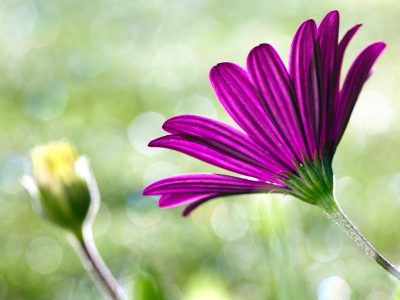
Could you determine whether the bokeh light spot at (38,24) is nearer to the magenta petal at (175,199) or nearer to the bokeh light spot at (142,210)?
the bokeh light spot at (142,210)

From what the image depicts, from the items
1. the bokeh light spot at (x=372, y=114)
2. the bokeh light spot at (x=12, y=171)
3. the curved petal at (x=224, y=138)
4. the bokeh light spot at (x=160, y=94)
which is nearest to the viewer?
the curved petal at (x=224, y=138)

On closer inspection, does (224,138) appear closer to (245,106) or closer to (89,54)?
(245,106)

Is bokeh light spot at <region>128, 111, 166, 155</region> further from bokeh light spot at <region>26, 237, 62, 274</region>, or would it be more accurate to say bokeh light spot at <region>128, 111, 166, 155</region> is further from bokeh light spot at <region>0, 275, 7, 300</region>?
bokeh light spot at <region>0, 275, 7, 300</region>

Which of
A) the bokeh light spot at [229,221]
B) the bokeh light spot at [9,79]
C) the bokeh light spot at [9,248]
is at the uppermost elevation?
the bokeh light spot at [9,79]

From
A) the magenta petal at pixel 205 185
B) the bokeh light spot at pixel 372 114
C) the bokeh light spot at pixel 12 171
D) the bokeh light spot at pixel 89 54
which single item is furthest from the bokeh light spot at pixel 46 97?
the magenta petal at pixel 205 185

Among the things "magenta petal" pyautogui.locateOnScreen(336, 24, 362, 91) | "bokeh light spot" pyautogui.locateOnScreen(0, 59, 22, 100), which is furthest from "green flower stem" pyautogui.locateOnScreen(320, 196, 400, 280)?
"bokeh light spot" pyautogui.locateOnScreen(0, 59, 22, 100)

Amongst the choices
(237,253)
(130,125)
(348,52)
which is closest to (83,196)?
(237,253)
